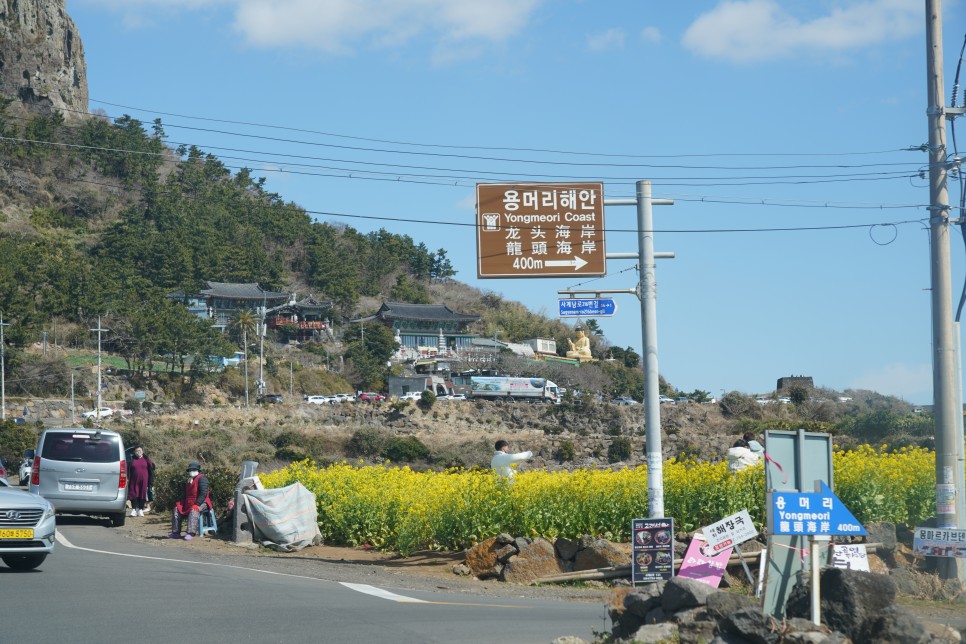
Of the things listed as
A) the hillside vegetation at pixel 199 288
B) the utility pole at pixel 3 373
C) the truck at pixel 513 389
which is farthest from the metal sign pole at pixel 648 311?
the truck at pixel 513 389

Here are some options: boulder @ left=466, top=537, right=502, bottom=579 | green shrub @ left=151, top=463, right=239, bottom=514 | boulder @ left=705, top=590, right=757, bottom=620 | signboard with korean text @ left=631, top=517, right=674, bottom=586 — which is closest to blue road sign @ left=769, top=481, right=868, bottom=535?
boulder @ left=705, top=590, right=757, bottom=620

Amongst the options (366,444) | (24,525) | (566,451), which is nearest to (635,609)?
(24,525)

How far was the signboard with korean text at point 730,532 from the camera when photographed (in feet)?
33.3

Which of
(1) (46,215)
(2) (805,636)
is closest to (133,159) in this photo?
(1) (46,215)

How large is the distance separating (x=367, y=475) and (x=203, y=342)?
229ft

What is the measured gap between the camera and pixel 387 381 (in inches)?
3863

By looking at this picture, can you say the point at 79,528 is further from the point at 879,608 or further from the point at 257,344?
the point at 257,344

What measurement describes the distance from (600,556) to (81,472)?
36.4ft

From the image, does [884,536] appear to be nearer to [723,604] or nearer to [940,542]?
[940,542]

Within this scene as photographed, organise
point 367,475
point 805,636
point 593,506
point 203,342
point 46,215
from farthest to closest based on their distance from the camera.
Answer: point 46,215 < point 203,342 < point 367,475 < point 593,506 < point 805,636

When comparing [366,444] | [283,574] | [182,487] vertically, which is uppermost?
[182,487]

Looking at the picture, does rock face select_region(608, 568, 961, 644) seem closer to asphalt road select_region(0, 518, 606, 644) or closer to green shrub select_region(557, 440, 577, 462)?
asphalt road select_region(0, 518, 606, 644)

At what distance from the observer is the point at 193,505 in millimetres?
19312

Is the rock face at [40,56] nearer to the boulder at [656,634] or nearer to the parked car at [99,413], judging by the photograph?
Result: the parked car at [99,413]
